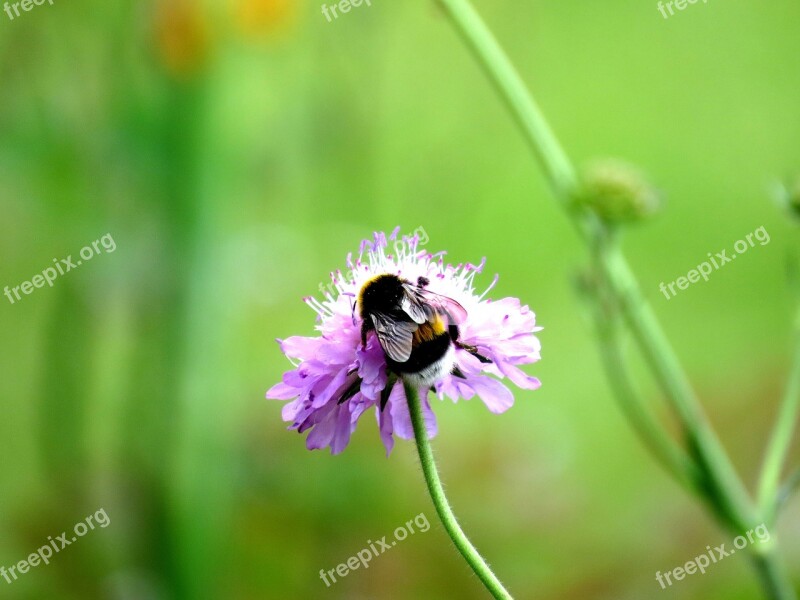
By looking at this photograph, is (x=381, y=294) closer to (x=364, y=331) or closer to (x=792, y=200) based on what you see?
(x=364, y=331)

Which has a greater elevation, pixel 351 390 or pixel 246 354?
pixel 246 354

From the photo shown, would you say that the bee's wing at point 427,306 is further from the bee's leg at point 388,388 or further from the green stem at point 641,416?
the green stem at point 641,416

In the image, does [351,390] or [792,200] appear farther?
[792,200]

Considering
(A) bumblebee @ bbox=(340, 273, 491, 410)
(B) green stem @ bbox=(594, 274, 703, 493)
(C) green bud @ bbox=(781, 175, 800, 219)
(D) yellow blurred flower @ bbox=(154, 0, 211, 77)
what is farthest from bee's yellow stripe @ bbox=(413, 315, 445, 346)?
(D) yellow blurred flower @ bbox=(154, 0, 211, 77)

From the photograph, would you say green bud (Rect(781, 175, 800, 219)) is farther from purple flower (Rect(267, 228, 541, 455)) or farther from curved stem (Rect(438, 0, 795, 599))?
purple flower (Rect(267, 228, 541, 455))

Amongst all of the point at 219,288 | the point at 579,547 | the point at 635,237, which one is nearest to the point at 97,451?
the point at 219,288

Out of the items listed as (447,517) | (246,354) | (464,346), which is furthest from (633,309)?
(246,354)

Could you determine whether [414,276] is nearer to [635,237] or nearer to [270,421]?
[270,421]
